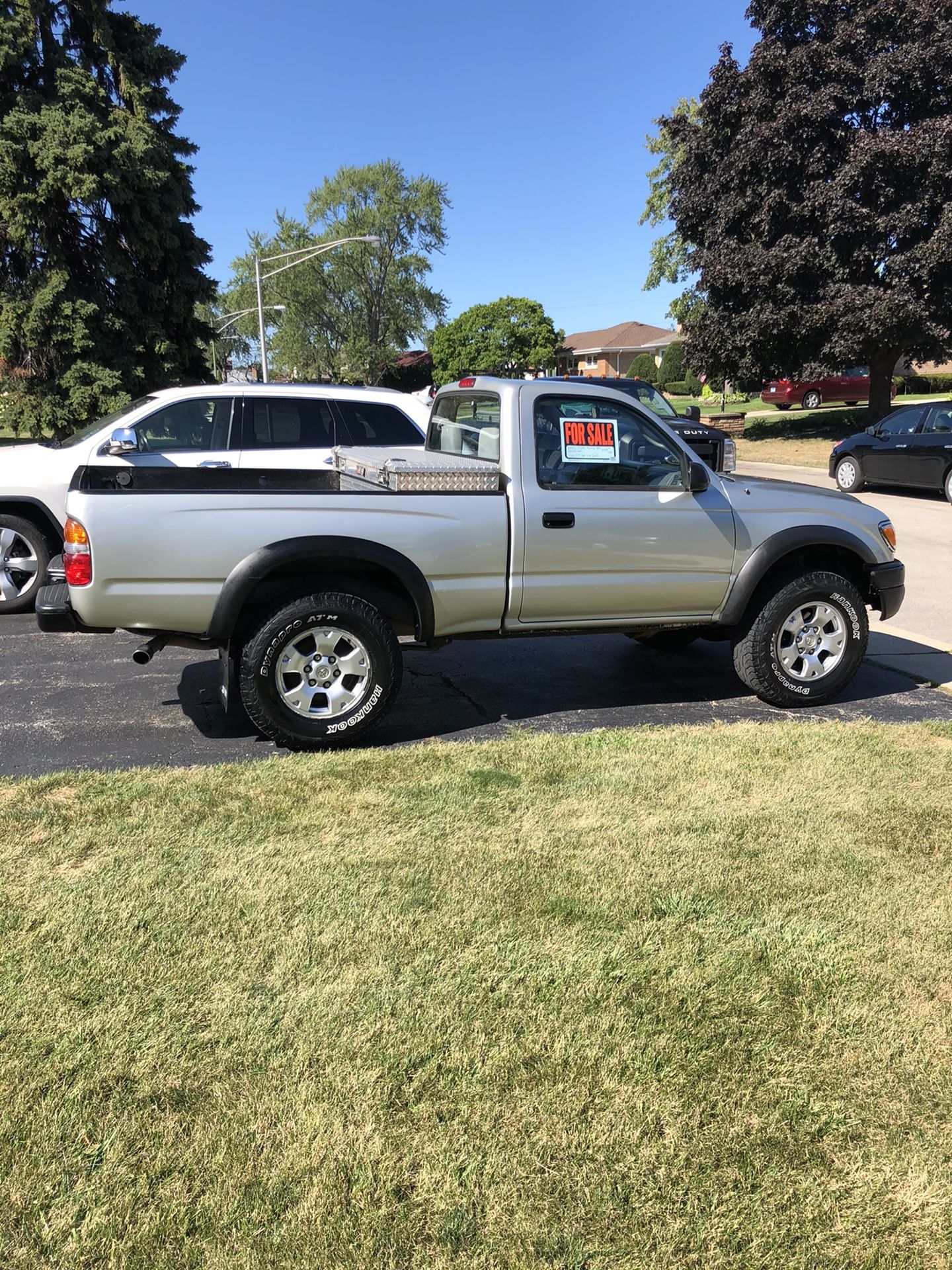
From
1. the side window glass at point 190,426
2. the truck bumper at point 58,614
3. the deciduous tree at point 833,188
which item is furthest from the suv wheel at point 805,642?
the deciduous tree at point 833,188

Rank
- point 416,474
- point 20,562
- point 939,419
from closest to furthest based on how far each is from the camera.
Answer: point 416,474, point 20,562, point 939,419

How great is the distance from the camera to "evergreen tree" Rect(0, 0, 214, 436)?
18156 millimetres

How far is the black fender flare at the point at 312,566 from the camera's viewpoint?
460cm

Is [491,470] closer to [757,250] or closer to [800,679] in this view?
[800,679]

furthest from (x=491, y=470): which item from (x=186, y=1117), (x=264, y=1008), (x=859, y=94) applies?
(x=859, y=94)

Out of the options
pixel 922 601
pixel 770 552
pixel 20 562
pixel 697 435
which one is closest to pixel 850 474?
pixel 697 435

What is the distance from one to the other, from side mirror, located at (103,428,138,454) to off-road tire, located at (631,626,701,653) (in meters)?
4.34

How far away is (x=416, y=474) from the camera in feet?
16.2

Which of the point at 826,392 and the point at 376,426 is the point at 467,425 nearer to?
the point at 376,426

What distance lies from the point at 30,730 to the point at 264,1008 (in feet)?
10.3

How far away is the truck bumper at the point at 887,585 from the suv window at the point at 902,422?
1087 cm

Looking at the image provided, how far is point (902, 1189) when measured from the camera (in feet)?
7.11

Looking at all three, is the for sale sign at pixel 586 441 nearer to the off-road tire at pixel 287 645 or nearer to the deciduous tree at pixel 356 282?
the off-road tire at pixel 287 645

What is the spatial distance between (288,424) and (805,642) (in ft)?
15.1
